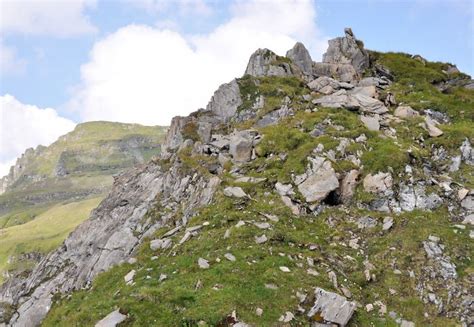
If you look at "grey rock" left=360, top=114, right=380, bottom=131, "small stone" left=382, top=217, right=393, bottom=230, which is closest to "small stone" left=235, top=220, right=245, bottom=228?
"small stone" left=382, top=217, right=393, bottom=230

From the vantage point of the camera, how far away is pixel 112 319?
1931cm

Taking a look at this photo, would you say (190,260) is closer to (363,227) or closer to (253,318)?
(253,318)

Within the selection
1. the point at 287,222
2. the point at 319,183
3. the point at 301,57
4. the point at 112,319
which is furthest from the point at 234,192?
the point at 301,57

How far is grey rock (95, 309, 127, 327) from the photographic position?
1905cm

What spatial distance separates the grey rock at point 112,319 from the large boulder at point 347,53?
45.8 metres

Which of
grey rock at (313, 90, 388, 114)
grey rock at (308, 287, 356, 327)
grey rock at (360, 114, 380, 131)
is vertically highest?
grey rock at (313, 90, 388, 114)

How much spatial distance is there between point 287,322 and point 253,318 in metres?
1.58

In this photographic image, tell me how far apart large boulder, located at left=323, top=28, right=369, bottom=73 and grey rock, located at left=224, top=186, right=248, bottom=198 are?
31.6 meters

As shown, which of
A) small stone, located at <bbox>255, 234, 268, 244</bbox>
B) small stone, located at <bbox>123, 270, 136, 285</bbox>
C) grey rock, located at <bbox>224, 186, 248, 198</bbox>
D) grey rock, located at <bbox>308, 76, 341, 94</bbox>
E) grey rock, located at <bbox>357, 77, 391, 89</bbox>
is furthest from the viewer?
grey rock, located at <bbox>357, 77, 391, 89</bbox>

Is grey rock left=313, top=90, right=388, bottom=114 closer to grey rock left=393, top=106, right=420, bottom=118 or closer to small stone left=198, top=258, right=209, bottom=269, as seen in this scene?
grey rock left=393, top=106, right=420, bottom=118

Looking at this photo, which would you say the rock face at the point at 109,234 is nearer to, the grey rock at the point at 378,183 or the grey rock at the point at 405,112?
the grey rock at the point at 378,183

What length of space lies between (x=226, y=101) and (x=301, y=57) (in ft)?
47.5

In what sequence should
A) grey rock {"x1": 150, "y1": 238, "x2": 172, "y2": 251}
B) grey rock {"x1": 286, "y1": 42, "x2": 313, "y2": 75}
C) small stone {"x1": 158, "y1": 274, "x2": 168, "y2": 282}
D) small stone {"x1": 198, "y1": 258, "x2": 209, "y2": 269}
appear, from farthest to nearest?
1. grey rock {"x1": 286, "y1": 42, "x2": 313, "y2": 75}
2. grey rock {"x1": 150, "y1": 238, "x2": 172, "y2": 251}
3. small stone {"x1": 158, "y1": 274, "x2": 168, "y2": 282}
4. small stone {"x1": 198, "y1": 258, "x2": 209, "y2": 269}

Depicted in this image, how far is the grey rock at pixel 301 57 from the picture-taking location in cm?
5534
